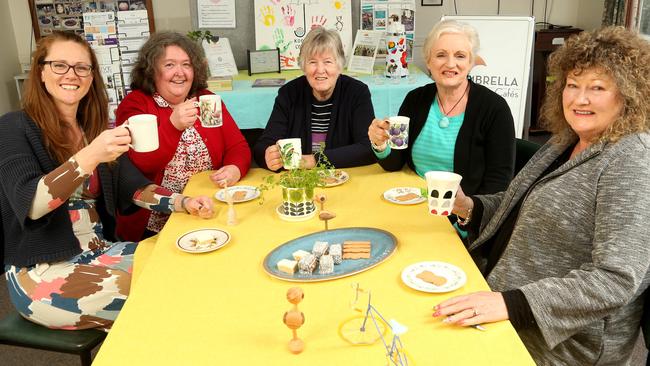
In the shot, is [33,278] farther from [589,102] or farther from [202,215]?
[589,102]

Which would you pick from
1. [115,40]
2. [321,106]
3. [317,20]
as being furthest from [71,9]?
[321,106]

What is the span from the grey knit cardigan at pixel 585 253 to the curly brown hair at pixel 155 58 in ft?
5.19

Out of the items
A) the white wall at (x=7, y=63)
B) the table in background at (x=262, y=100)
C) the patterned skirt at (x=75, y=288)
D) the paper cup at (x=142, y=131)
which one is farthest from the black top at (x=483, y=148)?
the white wall at (x=7, y=63)

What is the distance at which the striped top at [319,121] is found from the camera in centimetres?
260

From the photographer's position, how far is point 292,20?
4.22 meters

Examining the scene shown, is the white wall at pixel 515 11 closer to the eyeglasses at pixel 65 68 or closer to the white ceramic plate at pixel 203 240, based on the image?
the eyeglasses at pixel 65 68

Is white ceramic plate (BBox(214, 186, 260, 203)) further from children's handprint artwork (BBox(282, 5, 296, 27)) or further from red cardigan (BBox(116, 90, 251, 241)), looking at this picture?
children's handprint artwork (BBox(282, 5, 296, 27))

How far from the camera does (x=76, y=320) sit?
5.68ft

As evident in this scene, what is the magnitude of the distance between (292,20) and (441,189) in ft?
10.1

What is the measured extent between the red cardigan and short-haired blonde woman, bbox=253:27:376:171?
117 millimetres

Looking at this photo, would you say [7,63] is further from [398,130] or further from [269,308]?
[269,308]

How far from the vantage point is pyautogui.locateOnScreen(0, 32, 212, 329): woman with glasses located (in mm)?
1664

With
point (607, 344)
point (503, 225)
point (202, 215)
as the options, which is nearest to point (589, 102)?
point (503, 225)

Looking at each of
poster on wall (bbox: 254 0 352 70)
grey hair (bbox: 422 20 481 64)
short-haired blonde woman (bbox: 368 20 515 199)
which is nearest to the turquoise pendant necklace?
short-haired blonde woman (bbox: 368 20 515 199)
